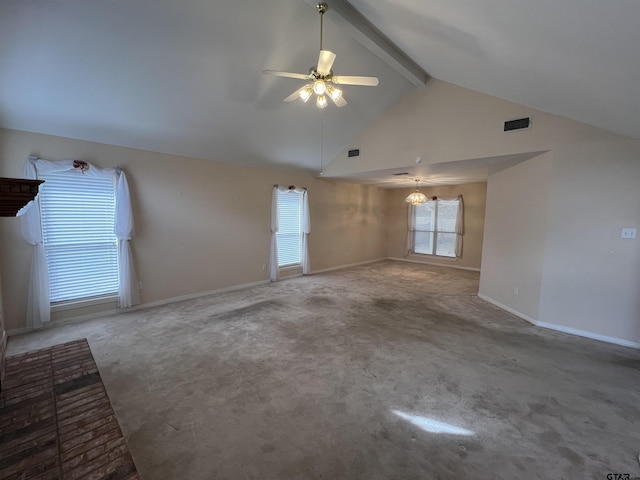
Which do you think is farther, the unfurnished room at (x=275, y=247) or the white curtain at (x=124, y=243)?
the white curtain at (x=124, y=243)

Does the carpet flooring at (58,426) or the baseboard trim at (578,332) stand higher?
the carpet flooring at (58,426)

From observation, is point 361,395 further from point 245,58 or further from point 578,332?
point 245,58

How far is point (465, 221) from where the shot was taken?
27.3 feet

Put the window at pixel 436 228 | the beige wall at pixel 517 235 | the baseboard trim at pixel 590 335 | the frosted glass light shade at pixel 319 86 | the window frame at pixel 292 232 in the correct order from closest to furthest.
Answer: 1. the frosted glass light shade at pixel 319 86
2. the baseboard trim at pixel 590 335
3. the beige wall at pixel 517 235
4. the window frame at pixel 292 232
5. the window at pixel 436 228

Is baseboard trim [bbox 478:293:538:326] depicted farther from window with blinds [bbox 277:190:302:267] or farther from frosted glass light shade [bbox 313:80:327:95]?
frosted glass light shade [bbox 313:80:327:95]

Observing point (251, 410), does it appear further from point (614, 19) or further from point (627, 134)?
point (627, 134)

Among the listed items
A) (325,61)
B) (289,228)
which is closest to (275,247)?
(289,228)

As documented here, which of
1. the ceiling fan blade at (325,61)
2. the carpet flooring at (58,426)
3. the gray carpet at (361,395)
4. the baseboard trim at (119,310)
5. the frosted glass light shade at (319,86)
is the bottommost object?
the gray carpet at (361,395)

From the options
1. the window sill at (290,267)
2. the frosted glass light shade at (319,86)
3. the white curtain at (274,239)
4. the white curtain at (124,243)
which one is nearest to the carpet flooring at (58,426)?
the white curtain at (124,243)

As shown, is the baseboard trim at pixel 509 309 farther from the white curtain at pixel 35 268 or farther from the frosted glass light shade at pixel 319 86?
the white curtain at pixel 35 268

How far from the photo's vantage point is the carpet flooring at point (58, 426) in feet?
3.69

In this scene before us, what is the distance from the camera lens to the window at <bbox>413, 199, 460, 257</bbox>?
8706mm

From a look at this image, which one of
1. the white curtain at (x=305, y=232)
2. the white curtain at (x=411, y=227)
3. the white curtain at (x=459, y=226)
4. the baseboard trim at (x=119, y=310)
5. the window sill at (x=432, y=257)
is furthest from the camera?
the white curtain at (x=411, y=227)

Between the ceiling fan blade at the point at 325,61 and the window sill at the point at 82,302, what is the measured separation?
4.32 m
